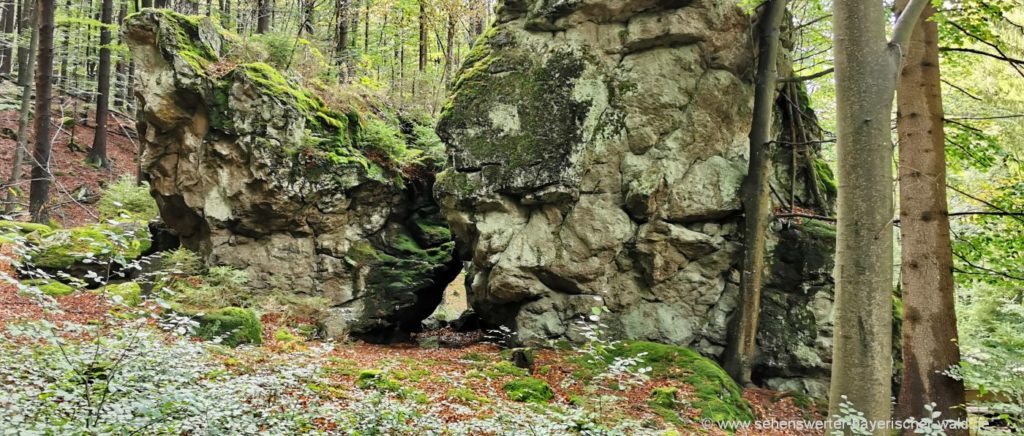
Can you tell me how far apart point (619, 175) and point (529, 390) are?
4.27m

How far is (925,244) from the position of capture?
20.7 ft

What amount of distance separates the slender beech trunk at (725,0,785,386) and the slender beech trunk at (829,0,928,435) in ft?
16.3

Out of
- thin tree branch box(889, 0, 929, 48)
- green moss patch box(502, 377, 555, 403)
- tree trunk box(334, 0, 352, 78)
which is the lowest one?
green moss patch box(502, 377, 555, 403)

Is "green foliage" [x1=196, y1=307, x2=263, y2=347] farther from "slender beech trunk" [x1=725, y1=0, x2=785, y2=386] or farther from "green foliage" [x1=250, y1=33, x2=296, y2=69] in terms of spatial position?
"slender beech trunk" [x1=725, y1=0, x2=785, y2=386]

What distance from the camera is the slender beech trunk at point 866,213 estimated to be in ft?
14.2

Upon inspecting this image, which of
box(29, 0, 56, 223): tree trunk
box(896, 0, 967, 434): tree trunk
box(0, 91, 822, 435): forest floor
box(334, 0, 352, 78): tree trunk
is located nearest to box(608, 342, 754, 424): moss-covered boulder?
box(0, 91, 822, 435): forest floor

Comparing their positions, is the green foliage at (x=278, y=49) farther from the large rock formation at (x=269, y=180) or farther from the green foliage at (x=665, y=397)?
the green foliage at (x=665, y=397)

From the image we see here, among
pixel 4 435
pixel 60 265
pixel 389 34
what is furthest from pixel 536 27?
pixel 389 34

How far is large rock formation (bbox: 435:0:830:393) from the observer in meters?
9.59

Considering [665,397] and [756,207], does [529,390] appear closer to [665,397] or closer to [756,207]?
[665,397]

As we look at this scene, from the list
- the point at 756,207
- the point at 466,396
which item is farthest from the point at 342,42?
the point at 466,396

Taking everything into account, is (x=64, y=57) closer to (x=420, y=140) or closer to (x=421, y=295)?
(x=420, y=140)

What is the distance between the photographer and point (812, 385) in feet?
30.0

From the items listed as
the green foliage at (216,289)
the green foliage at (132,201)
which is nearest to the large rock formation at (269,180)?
the green foliage at (216,289)
